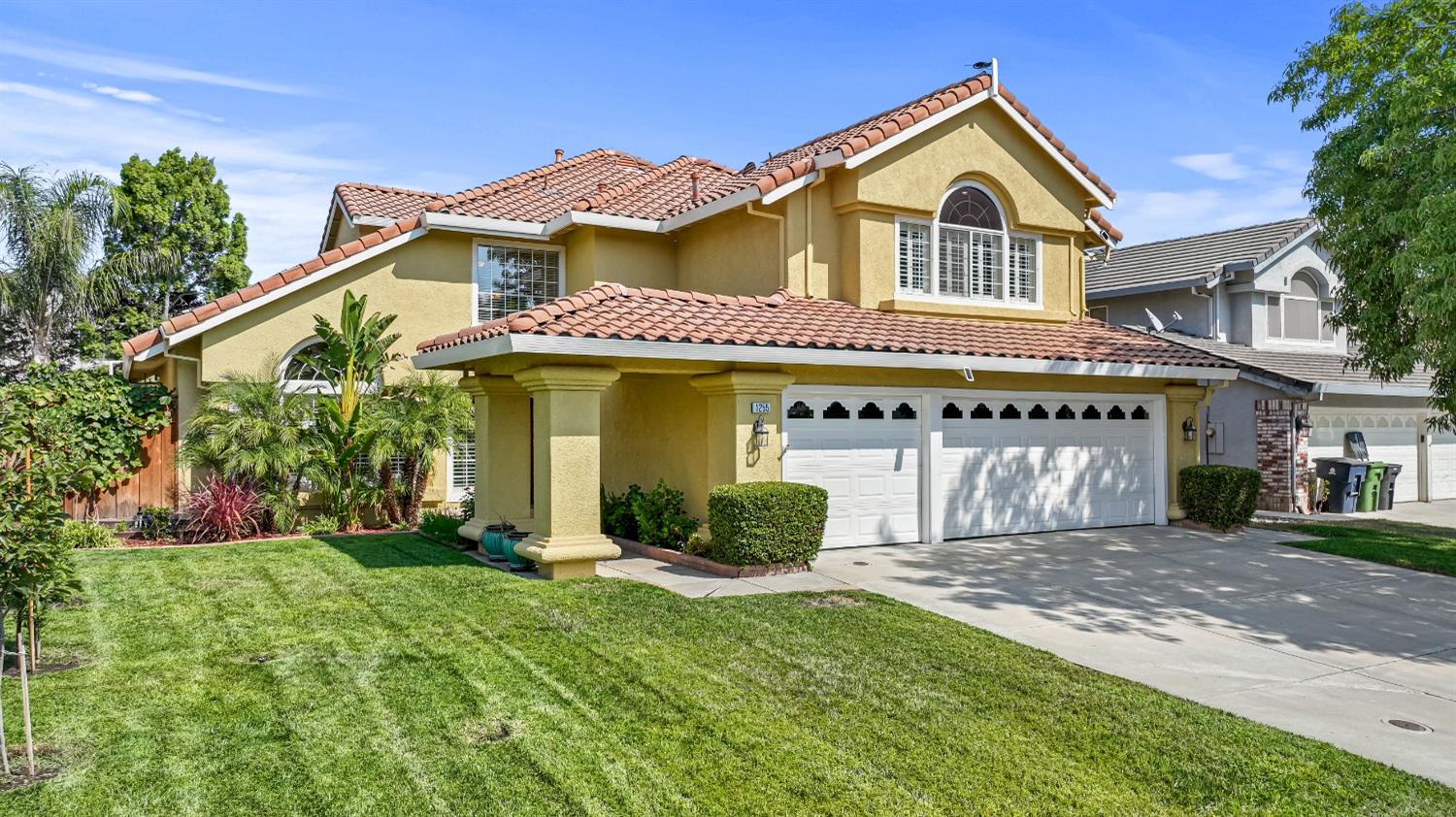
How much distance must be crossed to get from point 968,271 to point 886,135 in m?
Result: 2.75

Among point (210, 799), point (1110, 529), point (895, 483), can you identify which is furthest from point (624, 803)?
point (1110, 529)

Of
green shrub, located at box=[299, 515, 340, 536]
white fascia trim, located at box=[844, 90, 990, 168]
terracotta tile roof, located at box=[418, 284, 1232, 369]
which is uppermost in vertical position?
white fascia trim, located at box=[844, 90, 990, 168]

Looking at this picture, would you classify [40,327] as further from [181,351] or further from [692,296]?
[692,296]

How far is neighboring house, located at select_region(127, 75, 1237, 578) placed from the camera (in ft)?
36.8

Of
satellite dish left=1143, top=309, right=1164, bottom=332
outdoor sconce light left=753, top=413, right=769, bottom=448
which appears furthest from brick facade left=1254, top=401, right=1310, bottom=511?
outdoor sconce light left=753, top=413, right=769, bottom=448

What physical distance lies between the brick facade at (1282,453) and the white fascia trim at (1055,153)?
20.2 ft

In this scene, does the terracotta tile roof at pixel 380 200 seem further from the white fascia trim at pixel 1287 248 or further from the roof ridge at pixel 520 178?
the white fascia trim at pixel 1287 248

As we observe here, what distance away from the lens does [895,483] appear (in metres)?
13.2

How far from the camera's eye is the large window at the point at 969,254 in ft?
48.1

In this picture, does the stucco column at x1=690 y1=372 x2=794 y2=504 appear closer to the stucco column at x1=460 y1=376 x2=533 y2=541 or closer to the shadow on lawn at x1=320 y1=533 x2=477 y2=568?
the stucco column at x1=460 y1=376 x2=533 y2=541

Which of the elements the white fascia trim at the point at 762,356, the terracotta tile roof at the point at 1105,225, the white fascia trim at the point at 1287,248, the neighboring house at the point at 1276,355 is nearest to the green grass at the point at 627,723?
the white fascia trim at the point at 762,356

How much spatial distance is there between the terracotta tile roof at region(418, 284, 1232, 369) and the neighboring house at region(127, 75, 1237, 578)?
0.06 meters

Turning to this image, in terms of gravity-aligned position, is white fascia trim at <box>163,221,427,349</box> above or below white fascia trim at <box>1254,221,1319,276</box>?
below

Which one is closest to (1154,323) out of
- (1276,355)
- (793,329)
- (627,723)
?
(1276,355)
